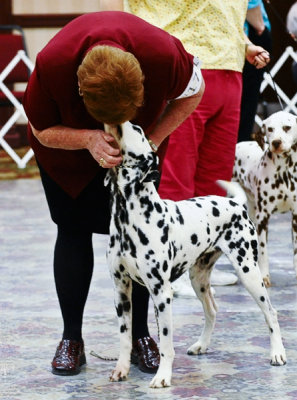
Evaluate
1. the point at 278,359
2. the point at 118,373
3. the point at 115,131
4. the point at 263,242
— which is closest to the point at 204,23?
the point at 263,242

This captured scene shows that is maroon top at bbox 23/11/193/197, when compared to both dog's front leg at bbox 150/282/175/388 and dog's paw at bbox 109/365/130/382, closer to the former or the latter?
dog's front leg at bbox 150/282/175/388

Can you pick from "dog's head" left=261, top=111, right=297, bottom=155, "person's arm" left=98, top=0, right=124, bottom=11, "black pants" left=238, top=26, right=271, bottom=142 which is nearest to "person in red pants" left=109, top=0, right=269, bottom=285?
"dog's head" left=261, top=111, right=297, bottom=155

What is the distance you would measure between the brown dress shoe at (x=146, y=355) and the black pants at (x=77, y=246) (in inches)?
1.1

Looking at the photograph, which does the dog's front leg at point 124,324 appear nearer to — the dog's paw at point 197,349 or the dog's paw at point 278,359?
the dog's paw at point 197,349

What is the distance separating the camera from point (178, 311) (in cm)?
409

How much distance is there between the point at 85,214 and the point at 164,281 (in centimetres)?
39

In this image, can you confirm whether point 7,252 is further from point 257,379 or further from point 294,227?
point 257,379

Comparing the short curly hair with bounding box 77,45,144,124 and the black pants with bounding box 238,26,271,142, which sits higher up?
the short curly hair with bounding box 77,45,144,124

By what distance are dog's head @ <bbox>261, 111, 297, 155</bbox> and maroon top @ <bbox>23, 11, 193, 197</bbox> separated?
1428 millimetres

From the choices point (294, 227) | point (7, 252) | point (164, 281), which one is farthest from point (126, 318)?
point (7, 252)

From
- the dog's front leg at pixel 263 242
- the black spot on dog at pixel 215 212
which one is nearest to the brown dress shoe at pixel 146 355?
the black spot on dog at pixel 215 212

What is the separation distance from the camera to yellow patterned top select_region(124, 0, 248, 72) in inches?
162

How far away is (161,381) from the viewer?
3086 mm

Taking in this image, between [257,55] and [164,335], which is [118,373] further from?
[257,55]
